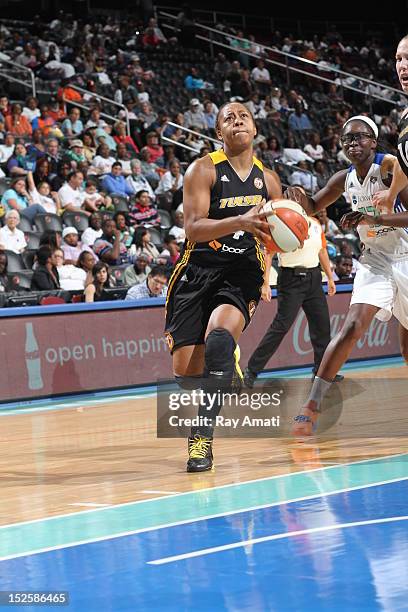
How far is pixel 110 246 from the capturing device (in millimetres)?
15016

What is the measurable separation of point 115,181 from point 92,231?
213cm

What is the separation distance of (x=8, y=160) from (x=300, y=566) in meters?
12.5

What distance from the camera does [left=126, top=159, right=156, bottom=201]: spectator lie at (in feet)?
57.5

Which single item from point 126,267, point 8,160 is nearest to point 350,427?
point 126,267

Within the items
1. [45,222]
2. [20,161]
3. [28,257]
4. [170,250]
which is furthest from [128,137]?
[28,257]

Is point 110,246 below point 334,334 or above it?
above

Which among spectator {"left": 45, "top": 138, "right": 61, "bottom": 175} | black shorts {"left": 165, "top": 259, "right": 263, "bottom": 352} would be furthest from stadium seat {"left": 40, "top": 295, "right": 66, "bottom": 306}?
black shorts {"left": 165, "top": 259, "right": 263, "bottom": 352}

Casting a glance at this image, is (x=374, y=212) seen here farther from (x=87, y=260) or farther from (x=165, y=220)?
(x=165, y=220)

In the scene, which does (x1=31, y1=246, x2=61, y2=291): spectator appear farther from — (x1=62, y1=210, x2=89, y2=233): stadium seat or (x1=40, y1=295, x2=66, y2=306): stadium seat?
(x1=62, y1=210, x2=89, y2=233): stadium seat

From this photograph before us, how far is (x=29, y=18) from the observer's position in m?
25.7

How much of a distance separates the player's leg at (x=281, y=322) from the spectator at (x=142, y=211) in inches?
194

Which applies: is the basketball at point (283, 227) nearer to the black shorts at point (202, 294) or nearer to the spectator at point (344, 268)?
the black shorts at point (202, 294)

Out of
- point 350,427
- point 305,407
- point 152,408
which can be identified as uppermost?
point 305,407

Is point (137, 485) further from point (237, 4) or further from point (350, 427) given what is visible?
point (237, 4)
